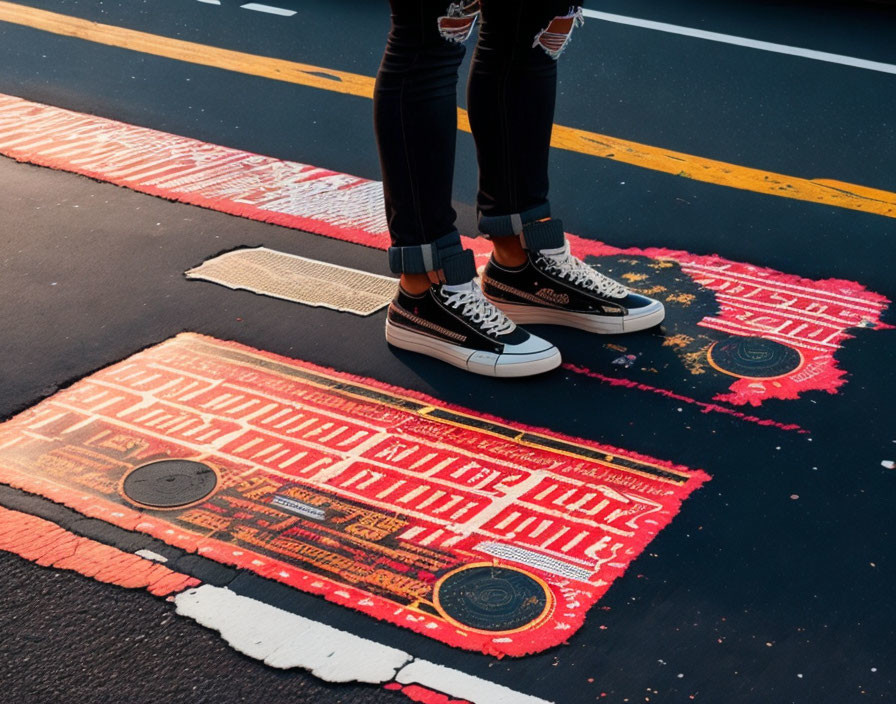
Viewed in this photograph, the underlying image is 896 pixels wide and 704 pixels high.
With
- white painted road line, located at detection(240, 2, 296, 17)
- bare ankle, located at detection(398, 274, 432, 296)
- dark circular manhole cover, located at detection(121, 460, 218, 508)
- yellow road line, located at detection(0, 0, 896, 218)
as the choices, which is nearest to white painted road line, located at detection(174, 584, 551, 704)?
dark circular manhole cover, located at detection(121, 460, 218, 508)

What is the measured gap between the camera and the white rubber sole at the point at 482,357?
114 inches

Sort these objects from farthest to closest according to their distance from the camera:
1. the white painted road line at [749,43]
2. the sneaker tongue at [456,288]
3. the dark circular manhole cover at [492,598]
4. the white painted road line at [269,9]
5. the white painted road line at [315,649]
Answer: the white painted road line at [269,9]
the white painted road line at [749,43]
the sneaker tongue at [456,288]
the dark circular manhole cover at [492,598]
the white painted road line at [315,649]

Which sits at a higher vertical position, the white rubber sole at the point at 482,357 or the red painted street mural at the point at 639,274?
the red painted street mural at the point at 639,274

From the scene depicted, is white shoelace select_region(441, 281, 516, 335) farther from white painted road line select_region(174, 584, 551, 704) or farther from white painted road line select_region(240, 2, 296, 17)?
white painted road line select_region(240, 2, 296, 17)

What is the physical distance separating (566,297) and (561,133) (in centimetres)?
161

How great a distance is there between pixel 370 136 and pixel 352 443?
218cm

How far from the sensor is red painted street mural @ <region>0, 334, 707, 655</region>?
7.02 feet

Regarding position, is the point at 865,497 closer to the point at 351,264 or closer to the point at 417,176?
the point at 417,176

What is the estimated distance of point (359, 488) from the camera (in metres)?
2.42

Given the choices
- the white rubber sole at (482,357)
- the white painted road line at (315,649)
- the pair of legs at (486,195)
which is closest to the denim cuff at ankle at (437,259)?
the pair of legs at (486,195)

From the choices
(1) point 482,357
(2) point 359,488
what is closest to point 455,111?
(1) point 482,357

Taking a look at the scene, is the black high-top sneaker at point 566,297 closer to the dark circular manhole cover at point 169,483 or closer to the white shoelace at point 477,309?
the white shoelace at point 477,309

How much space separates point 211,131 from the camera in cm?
450

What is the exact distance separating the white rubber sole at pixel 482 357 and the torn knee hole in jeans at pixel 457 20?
71 cm
